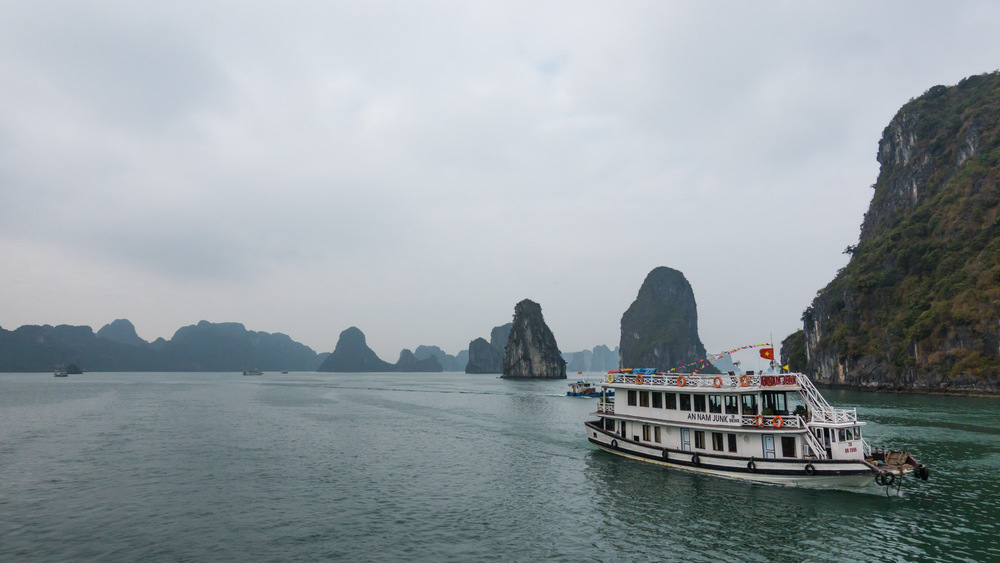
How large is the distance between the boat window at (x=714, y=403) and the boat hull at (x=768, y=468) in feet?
9.30

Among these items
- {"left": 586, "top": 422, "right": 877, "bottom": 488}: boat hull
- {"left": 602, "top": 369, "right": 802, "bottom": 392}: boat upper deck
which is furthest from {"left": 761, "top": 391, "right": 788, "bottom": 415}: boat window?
{"left": 586, "top": 422, "right": 877, "bottom": 488}: boat hull

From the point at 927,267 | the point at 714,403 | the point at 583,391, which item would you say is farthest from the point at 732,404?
the point at 927,267

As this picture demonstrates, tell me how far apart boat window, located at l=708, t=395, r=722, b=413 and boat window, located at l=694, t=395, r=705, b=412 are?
0.39 m

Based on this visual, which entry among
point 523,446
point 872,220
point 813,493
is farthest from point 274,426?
point 872,220

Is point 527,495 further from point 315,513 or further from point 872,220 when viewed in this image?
point 872,220

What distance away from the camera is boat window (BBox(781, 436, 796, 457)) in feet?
96.3

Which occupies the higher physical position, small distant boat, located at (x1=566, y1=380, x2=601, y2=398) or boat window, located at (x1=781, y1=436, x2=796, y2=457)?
boat window, located at (x1=781, y1=436, x2=796, y2=457)

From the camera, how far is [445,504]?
90.3 ft

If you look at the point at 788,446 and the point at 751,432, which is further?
the point at 751,432

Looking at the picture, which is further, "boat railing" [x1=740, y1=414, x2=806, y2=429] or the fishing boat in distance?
"boat railing" [x1=740, y1=414, x2=806, y2=429]

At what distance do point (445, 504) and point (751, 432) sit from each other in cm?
1909

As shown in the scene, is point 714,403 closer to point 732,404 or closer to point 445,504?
point 732,404

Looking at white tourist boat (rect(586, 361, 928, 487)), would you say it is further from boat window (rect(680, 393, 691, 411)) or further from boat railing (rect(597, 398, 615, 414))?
boat railing (rect(597, 398, 615, 414))

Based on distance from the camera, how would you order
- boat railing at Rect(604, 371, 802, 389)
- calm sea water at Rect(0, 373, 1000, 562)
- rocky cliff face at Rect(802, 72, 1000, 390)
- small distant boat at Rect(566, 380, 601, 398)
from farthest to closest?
1. small distant boat at Rect(566, 380, 601, 398)
2. rocky cliff face at Rect(802, 72, 1000, 390)
3. boat railing at Rect(604, 371, 802, 389)
4. calm sea water at Rect(0, 373, 1000, 562)
